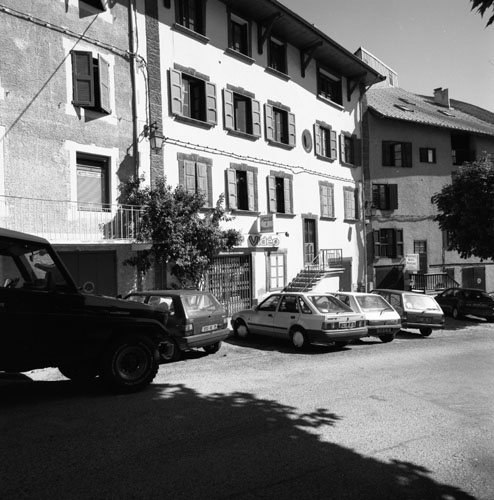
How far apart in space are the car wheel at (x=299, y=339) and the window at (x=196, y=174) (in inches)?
254

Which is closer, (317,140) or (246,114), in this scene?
(246,114)

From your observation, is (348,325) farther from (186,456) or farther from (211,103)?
(211,103)

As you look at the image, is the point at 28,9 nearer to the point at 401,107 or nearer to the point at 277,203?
the point at 277,203

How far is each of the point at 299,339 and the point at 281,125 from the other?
484 inches

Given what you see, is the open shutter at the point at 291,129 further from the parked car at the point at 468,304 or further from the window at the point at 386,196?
the parked car at the point at 468,304

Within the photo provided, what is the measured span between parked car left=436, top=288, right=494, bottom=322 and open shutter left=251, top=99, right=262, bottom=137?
11313 mm

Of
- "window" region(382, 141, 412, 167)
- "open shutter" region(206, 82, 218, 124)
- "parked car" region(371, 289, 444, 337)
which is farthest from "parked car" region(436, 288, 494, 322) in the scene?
"open shutter" region(206, 82, 218, 124)

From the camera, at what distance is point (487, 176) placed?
746 inches

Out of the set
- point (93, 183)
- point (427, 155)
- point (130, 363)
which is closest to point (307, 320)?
point (130, 363)

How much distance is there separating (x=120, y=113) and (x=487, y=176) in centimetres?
1488

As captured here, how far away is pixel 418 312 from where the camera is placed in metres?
14.4

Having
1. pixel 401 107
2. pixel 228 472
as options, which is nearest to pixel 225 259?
pixel 228 472

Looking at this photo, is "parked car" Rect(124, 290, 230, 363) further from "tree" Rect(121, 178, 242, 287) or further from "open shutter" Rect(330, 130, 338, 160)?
"open shutter" Rect(330, 130, 338, 160)

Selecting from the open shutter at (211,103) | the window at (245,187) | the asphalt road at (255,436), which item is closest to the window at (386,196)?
the window at (245,187)
